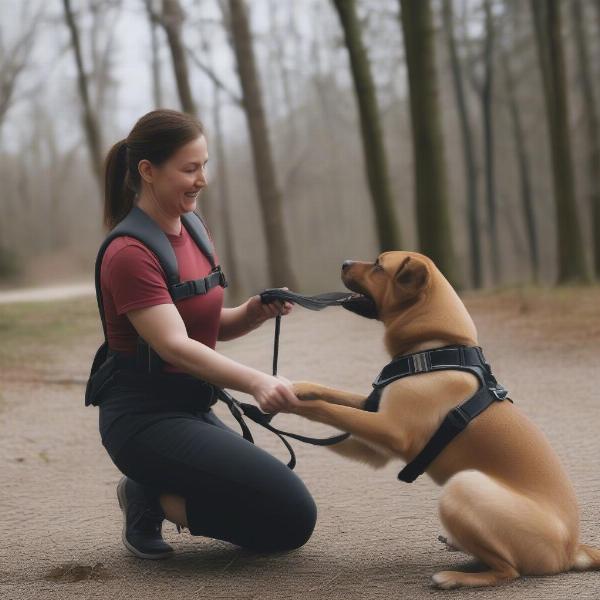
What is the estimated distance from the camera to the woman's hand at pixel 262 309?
161 inches

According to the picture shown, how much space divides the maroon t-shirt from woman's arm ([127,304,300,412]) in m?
0.07

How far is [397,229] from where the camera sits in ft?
48.2

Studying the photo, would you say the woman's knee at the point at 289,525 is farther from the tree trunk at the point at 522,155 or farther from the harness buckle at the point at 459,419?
the tree trunk at the point at 522,155

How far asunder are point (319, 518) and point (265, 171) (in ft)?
39.1

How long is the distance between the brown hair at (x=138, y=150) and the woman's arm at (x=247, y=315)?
733 millimetres

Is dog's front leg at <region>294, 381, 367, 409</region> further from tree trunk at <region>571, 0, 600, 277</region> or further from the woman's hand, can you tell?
tree trunk at <region>571, 0, 600, 277</region>

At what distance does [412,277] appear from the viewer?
11.8ft

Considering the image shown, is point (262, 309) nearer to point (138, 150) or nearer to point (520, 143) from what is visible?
point (138, 150)

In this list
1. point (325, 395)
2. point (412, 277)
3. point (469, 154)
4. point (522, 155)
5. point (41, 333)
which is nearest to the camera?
point (325, 395)

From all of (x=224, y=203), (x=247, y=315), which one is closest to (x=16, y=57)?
(x=224, y=203)

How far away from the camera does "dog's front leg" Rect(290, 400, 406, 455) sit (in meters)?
3.27

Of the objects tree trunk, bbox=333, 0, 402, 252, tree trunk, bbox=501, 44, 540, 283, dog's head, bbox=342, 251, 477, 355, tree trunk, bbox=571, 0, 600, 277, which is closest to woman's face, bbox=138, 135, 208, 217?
dog's head, bbox=342, 251, 477, 355

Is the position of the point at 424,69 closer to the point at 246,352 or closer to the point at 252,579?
the point at 246,352

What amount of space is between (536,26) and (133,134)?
18521mm
